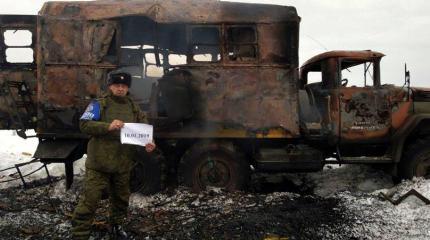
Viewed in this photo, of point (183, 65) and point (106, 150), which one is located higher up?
point (183, 65)

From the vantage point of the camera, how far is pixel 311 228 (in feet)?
16.5

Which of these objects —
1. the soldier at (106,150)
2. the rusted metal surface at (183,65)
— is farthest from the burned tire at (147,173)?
the soldier at (106,150)

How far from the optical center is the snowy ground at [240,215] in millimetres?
4902

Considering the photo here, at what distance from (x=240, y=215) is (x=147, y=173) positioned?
1.93m

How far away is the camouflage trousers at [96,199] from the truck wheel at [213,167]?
2164 millimetres

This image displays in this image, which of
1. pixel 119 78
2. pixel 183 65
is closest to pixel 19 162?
pixel 183 65

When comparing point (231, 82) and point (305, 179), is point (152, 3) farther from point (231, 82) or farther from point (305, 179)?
point (305, 179)

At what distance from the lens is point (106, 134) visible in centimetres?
434

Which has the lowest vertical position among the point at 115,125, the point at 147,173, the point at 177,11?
the point at 147,173

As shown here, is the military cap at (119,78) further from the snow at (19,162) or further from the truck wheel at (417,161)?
the truck wheel at (417,161)

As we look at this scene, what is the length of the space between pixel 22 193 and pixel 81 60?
99.8 inches

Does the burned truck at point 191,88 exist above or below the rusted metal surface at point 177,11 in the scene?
below

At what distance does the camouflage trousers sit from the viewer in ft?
14.1

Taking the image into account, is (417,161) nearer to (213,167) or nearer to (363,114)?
(363,114)
